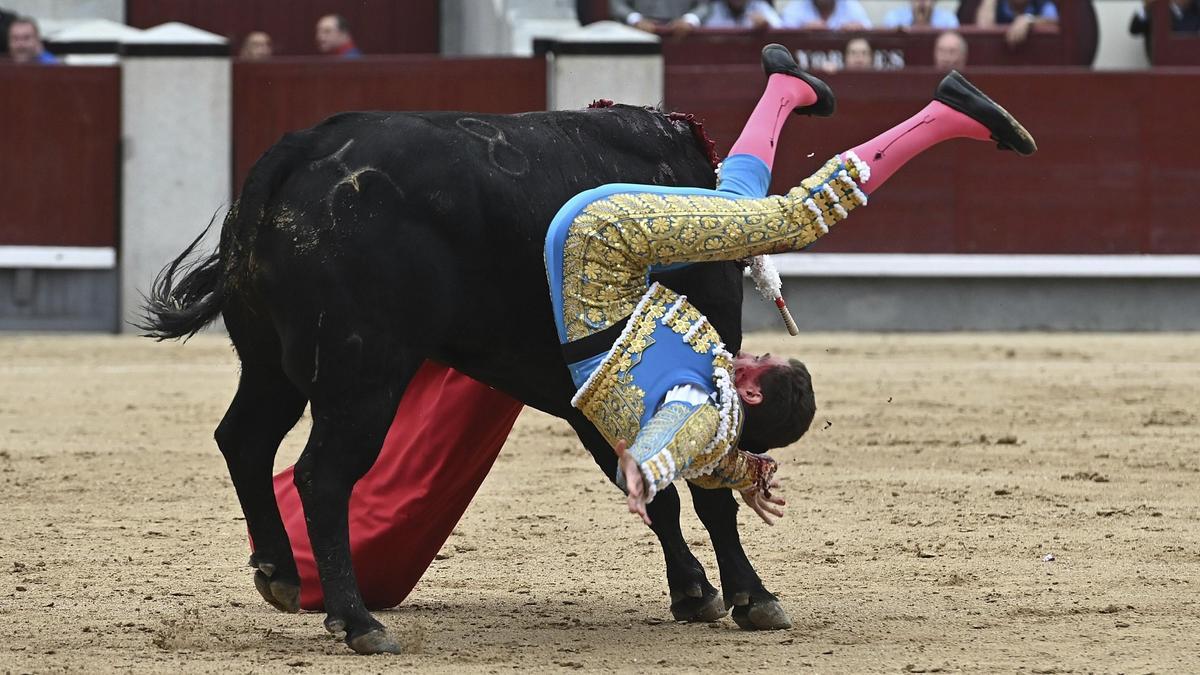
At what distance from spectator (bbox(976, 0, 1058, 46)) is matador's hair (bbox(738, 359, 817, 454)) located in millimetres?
7897

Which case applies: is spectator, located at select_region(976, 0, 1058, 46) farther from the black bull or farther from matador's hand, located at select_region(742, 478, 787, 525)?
matador's hand, located at select_region(742, 478, 787, 525)

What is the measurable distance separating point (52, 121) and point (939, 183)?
462cm

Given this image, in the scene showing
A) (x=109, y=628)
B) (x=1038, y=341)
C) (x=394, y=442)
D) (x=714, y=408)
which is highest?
(x=714, y=408)

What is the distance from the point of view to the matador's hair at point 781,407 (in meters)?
3.54

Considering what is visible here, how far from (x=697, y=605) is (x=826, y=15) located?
758 centimetres

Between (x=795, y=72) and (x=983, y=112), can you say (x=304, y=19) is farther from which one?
(x=983, y=112)

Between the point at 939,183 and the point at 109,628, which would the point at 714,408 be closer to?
the point at 109,628

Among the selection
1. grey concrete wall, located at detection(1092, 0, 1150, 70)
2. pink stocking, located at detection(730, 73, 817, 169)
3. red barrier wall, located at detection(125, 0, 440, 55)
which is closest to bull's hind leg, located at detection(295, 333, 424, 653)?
pink stocking, located at detection(730, 73, 817, 169)

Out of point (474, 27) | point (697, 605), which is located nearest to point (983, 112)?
point (697, 605)

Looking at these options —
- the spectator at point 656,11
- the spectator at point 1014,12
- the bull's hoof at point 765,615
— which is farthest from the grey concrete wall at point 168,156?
the bull's hoof at point 765,615

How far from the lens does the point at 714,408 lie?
3410mm

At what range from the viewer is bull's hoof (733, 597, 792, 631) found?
3662mm

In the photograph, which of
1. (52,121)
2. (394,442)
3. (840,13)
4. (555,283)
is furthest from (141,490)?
(840,13)

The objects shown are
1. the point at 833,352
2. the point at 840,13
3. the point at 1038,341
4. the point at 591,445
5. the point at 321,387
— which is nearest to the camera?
the point at 321,387
